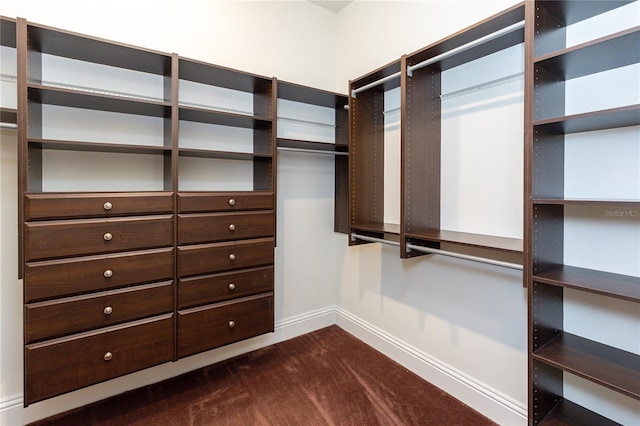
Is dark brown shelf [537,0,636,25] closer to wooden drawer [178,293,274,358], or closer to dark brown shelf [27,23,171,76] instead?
dark brown shelf [27,23,171,76]

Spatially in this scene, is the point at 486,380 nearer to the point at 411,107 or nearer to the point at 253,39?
the point at 411,107

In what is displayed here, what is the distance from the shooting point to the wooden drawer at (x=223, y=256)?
1.91 metres

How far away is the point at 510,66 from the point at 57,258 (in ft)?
8.44

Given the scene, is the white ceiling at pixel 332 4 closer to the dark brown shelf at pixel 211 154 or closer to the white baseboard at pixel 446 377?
the dark brown shelf at pixel 211 154

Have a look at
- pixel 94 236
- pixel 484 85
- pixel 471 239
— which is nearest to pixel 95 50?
pixel 94 236

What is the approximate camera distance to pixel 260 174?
2.41 m

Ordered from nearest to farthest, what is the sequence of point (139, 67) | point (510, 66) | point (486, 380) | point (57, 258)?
point (57, 258) < point (510, 66) < point (486, 380) < point (139, 67)

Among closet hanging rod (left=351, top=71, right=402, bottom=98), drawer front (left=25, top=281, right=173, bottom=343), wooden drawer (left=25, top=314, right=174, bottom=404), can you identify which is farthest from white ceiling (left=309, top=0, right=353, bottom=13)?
wooden drawer (left=25, top=314, right=174, bottom=404)

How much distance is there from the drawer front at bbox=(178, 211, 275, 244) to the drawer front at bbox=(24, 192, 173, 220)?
15 cm

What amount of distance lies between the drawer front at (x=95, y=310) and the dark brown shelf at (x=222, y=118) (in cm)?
108

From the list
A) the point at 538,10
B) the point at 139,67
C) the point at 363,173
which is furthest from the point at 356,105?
the point at 139,67

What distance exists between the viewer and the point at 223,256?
205 centimetres

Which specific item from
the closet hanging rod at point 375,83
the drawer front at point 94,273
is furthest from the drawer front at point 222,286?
the closet hanging rod at point 375,83

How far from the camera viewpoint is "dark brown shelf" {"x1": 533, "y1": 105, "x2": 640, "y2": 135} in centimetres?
111
